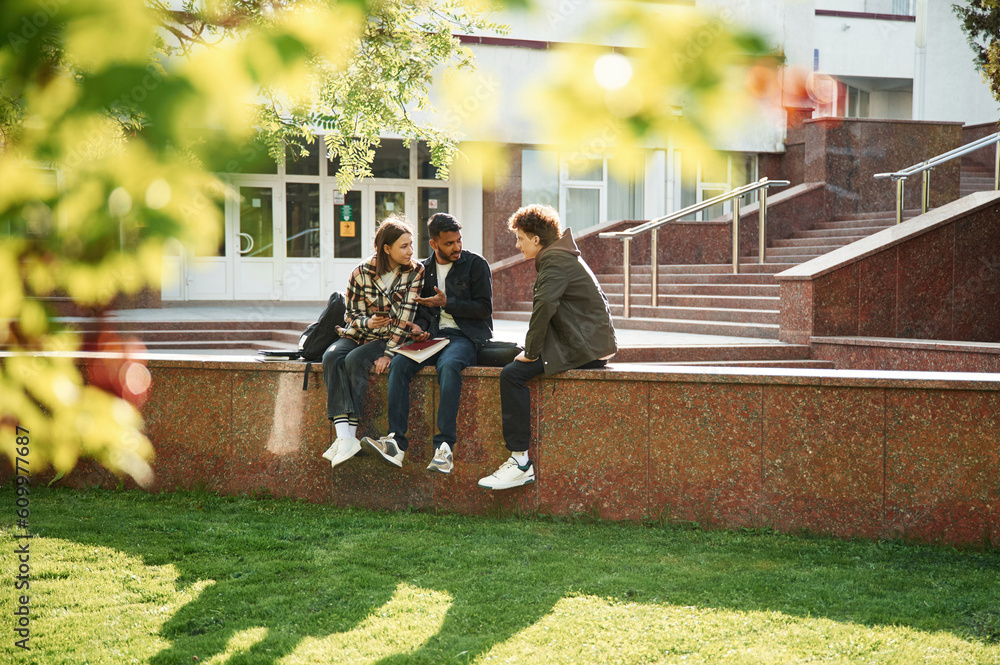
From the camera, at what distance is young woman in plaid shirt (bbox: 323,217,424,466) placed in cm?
596

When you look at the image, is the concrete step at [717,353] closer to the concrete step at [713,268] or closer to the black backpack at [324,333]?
the black backpack at [324,333]

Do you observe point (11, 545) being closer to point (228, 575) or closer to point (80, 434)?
point (228, 575)

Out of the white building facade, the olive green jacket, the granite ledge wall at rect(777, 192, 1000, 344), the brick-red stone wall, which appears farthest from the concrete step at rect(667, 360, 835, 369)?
the brick-red stone wall

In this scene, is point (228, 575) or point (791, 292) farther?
point (791, 292)

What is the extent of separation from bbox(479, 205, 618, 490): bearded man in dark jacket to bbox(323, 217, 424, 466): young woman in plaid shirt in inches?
29.9

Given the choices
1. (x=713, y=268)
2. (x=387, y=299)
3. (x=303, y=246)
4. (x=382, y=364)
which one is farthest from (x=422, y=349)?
(x=303, y=246)

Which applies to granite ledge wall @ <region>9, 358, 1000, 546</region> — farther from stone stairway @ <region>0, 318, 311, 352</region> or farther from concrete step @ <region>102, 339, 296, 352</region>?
concrete step @ <region>102, 339, 296, 352</region>

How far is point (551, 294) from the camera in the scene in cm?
562

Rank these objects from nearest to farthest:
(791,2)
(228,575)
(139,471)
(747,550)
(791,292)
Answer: (791,2) → (139,471) → (228,575) → (747,550) → (791,292)

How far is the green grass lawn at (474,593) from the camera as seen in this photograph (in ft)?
12.4

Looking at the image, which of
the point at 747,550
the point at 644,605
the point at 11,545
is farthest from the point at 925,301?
the point at 11,545

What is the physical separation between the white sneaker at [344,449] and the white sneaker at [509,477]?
80 centimetres

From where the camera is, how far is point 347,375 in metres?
5.98

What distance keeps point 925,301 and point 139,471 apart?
9.03m
